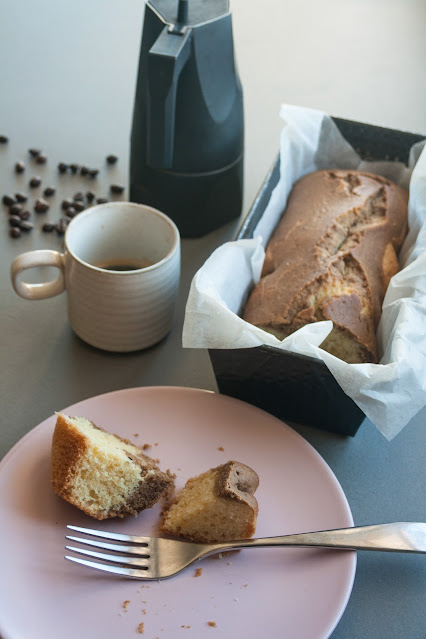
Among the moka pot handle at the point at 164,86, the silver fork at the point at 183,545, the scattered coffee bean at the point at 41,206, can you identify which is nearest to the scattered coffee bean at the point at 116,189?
the scattered coffee bean at the point at 41,206

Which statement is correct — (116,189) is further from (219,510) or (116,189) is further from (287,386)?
(219,510)

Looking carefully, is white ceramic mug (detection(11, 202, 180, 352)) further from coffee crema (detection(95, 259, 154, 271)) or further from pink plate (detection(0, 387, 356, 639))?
pink plate (detection(0, 387, 356, 639))

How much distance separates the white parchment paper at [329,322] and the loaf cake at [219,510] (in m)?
0.18

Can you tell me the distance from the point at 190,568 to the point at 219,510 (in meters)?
0.08

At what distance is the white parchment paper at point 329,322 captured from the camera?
0.94 metres

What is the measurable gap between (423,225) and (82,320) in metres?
0.62

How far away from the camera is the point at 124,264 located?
126 centimetres

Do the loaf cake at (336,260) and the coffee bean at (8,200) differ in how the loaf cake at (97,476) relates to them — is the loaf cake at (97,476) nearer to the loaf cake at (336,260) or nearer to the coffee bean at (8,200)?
the loaf cake at (336,260)

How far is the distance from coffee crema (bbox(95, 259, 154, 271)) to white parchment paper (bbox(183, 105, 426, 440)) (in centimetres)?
19

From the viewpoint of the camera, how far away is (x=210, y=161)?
1371mm

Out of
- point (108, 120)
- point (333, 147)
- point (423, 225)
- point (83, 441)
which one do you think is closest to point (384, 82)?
point (333, 147)

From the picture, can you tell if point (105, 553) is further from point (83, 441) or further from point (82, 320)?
point (82, 320)

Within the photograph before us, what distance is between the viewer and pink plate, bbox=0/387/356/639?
80 centimetres

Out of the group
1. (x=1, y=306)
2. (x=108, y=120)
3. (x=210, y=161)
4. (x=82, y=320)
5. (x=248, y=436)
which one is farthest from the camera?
(x=108, y=120)
